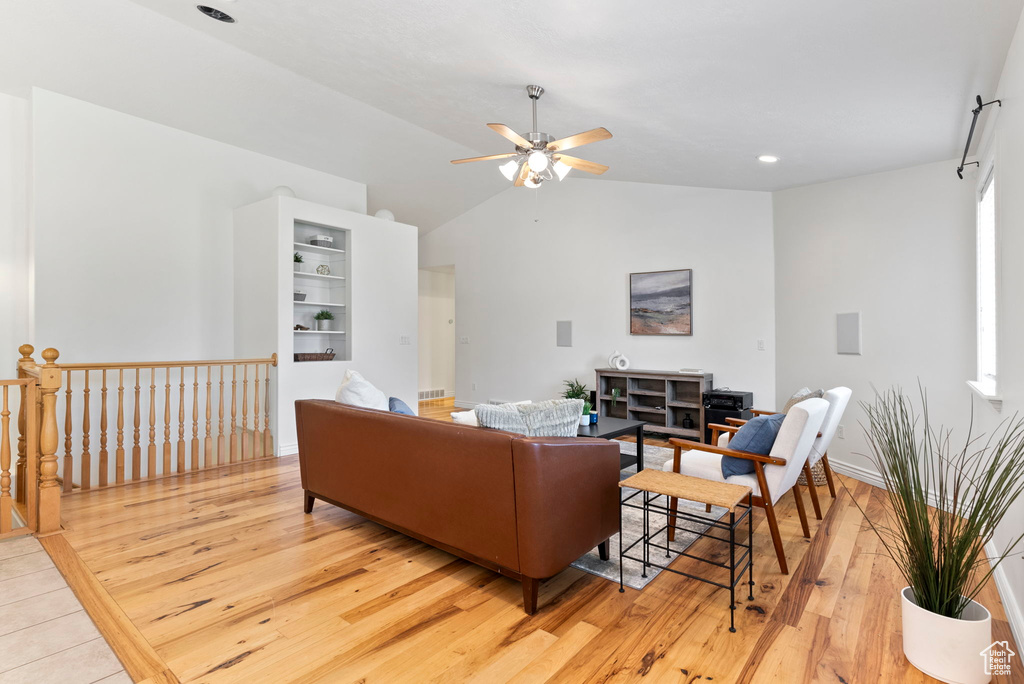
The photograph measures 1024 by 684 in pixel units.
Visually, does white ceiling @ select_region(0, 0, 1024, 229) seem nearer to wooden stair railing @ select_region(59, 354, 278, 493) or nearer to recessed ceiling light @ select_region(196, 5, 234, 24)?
recessed ceiling light @ select_region(196, 5, 234, 24)

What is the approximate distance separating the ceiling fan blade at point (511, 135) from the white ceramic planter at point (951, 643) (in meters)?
2.98

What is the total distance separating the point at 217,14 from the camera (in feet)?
11.4

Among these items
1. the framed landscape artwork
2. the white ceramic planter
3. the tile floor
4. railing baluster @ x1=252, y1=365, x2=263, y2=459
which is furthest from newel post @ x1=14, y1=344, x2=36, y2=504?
the framed landscape artwork

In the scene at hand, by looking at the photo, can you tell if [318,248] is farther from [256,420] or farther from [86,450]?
[86,450]

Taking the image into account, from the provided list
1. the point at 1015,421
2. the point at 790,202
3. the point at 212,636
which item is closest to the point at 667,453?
the point at 790,202

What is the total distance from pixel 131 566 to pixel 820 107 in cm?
458

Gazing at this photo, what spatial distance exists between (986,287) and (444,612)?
400cm

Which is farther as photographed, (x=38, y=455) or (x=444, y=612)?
(x=38, y=455)

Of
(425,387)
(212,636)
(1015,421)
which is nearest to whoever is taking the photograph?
(212,636)

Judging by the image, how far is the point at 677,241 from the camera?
20.5 ft

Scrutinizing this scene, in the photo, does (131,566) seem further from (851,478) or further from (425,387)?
(425,387)

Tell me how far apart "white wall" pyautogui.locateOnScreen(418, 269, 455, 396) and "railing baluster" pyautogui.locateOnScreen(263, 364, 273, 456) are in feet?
14.1

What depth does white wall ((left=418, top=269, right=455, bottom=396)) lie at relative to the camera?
31.4 ft

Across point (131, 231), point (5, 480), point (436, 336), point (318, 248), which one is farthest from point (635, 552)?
point (436, 336)
